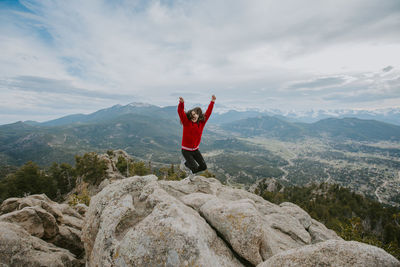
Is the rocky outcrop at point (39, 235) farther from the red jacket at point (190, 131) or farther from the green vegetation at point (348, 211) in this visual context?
the green vegetation at point (348, 211)

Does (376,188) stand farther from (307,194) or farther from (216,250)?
(216,250)

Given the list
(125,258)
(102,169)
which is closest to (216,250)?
(125,258)

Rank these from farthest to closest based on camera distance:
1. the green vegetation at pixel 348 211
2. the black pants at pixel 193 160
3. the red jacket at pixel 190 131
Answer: the green vegetation at pixel 348 211, the black pants at pixel 193 160, the red jacket at pixel 190 131

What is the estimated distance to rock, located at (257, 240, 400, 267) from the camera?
4258mm

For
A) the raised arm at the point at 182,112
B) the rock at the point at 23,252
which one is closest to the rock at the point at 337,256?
the raised arm at the point at 182,112

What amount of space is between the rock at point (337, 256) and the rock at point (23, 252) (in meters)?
10.5

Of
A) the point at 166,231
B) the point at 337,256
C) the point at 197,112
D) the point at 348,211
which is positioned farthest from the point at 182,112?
the point at 348,211

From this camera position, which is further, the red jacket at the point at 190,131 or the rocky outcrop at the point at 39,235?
the red jacket at the point at 190,131

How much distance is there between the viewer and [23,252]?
844 cm

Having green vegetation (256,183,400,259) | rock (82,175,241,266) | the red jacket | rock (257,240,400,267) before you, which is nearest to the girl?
the red jacket

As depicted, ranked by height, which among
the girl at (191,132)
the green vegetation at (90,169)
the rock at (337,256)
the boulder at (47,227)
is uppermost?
the girl at (191,132)

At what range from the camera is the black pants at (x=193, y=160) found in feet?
37.9

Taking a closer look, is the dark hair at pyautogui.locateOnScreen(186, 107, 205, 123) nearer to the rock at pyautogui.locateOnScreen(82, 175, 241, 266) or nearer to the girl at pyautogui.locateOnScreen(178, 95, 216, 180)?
the girl at pyautogui.locateOnScreen(178, 95, 216, 180)

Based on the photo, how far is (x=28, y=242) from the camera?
9023 millimetres
